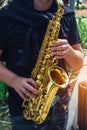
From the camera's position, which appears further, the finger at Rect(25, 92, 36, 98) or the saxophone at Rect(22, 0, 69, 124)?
the saxophone at Rect(22, 0, 69, 124)

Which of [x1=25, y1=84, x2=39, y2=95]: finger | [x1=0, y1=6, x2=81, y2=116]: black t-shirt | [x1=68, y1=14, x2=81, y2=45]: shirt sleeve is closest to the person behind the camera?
[x1=25, y1=84, x2=39, y2=95]: finger

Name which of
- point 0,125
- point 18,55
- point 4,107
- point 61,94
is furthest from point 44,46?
point 4,107

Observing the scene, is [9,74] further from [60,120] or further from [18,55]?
[60,120]

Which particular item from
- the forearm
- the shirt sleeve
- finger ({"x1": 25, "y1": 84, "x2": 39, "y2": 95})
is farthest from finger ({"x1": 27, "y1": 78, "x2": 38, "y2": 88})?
the shirt sleeve

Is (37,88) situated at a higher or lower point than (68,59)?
lower

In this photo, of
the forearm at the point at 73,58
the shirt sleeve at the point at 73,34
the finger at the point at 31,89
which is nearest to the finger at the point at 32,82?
the finger at the point at 31,89

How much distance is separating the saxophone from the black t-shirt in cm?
6

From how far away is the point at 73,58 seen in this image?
281cm

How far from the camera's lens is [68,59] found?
9.16 ft

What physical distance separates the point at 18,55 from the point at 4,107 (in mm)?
1942

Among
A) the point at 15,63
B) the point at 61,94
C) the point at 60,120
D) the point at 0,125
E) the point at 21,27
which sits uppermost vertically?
the point at 21,27

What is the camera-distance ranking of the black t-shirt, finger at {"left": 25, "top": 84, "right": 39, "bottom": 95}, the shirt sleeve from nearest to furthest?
finger at {"left": 25, "top": 84, "right": 39, "bottom": 95} → the black t-shirt → the shirt sleeve

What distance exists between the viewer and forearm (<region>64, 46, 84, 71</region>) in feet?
9.04

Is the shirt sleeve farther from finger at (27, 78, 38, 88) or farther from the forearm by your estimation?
finger at (27, 78, 38, 88)
